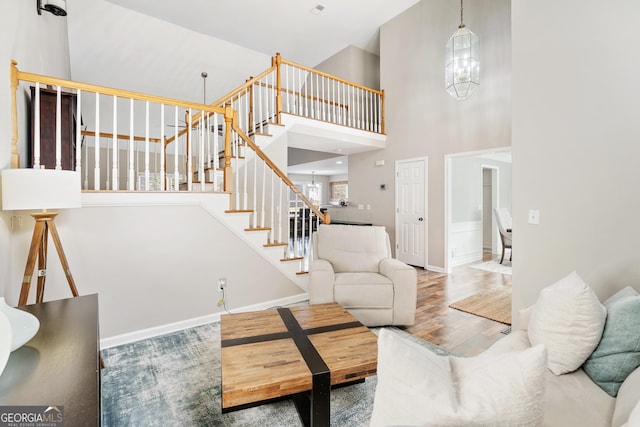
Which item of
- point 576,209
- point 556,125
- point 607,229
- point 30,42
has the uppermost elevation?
point 30,42

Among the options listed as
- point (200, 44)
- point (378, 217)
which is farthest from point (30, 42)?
point (378, 217)

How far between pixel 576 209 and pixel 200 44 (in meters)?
6.49

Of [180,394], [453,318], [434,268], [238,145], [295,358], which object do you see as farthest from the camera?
[434,268]

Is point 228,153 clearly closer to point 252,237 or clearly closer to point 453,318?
point 252,237

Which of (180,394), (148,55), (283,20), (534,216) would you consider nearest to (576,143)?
(534,216)

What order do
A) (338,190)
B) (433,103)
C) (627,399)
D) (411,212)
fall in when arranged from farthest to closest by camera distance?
(338,190) < (411,212) < (433,103) < (627,399)

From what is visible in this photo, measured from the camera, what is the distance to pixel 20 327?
43.3 inches

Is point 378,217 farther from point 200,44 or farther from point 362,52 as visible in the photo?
point 200,44

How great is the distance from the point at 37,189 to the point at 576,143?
3.43 meters

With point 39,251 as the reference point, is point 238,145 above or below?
above

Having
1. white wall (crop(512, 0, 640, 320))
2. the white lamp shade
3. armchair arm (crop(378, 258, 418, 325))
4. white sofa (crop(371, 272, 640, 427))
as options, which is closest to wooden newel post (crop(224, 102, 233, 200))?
the white lamp shade

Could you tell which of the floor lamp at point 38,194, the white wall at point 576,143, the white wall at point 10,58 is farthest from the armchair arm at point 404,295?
the white wall at point 10,58

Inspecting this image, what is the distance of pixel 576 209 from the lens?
195 cm

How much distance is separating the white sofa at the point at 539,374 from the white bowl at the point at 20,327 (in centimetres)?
129
